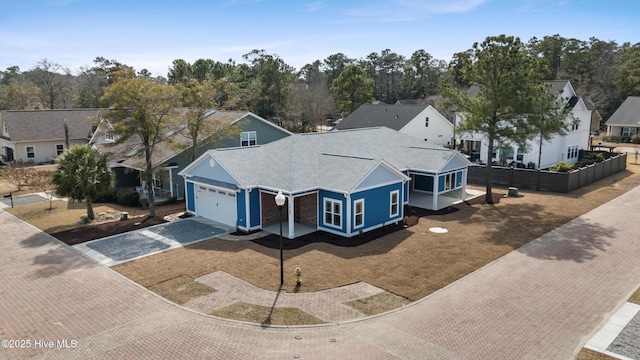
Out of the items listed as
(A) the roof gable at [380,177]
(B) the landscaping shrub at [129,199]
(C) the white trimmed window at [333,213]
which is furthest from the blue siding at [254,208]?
(B) the landscaping shrub at [129,199]

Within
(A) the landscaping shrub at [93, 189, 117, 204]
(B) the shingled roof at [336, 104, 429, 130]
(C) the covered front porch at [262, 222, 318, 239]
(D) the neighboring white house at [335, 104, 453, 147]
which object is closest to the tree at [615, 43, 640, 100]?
(D) the neighboring white house at [335, 104, 453, 147]

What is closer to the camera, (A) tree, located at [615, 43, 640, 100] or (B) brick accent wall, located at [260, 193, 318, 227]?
(B) brick accent wall, located at [260, 193, 318, 227]

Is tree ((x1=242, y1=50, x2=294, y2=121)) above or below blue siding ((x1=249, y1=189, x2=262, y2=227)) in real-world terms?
above

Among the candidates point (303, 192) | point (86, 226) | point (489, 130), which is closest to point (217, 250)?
point (303, 192)

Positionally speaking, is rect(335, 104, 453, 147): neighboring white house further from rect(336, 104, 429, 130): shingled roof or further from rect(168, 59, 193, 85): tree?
rect(168, 59, 193, 85): tree

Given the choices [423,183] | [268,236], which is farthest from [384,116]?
[268,236]

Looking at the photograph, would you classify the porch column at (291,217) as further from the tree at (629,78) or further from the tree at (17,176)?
the tree at (629,78)
